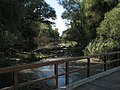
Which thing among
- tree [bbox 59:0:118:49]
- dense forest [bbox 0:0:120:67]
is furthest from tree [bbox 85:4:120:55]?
tree [bbox 59:0:118:49]

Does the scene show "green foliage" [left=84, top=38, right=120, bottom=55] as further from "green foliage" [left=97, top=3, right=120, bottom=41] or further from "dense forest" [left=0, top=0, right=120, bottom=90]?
"green foliage" [left=97, top=3, right=120, bottom=41]

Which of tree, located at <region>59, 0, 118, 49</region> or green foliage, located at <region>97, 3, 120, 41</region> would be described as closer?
green foliage, located at <region>97, 3, 120, 41</region>

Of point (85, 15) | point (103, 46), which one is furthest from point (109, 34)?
point (85, 15)

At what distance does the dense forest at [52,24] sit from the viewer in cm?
1250

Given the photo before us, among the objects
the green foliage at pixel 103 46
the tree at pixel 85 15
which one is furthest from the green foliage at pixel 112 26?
the tree at pixel 85 15

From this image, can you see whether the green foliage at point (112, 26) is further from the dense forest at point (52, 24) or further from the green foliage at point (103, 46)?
the green foliage at point (103, 46)

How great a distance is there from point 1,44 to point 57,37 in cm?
4125

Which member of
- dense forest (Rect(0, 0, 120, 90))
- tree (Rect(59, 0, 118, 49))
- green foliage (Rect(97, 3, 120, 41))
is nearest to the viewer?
dense forest (Rect(0, 0, 120, 90))

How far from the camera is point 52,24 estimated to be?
118ft

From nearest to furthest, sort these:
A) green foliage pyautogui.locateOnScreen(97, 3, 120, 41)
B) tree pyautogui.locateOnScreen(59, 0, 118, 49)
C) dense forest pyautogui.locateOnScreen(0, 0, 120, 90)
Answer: dense forest pyautogui.locateOnScreen(0, 0, 120, 90) → green foliage pyautogui.locateOnScreen(97, 3, 120, 41) → tree pyautogui.locateOnScreen(59, 0, 118, 49)

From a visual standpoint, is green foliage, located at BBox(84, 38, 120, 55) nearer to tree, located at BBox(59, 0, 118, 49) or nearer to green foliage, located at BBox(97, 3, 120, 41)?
green foliage, located at BBox(97, 3, 120, 41)

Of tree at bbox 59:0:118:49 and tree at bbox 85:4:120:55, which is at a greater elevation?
tree at bbox 59:0:118:49

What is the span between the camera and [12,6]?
37.8 ft

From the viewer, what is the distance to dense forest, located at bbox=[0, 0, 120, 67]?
12502mm
